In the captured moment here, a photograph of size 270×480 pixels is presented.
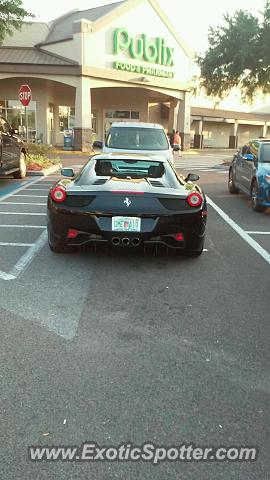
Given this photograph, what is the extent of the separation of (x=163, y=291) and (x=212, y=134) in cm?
4512

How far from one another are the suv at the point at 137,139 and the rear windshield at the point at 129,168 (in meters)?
4.21

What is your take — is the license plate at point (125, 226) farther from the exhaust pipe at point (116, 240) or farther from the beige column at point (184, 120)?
the beige column at point (184, 120)

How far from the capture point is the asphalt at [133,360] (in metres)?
2.54

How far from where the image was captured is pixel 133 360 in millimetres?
3381

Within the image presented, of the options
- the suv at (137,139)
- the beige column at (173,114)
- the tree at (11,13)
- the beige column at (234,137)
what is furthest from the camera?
the beige column at (234,137)

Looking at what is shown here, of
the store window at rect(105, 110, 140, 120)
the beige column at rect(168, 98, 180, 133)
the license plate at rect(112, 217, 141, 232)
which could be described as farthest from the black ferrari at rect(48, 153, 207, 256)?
the store window at rect(105, 110, 140, 120)

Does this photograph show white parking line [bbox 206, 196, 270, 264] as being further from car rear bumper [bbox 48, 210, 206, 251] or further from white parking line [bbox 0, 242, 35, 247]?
white parking line [bbox 0, 242, 35, 247]

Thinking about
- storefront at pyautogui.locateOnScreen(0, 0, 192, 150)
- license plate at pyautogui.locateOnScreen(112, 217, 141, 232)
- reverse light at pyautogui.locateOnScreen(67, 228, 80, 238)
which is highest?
storefront at pyautogui.locateOnScreen(0, 0, 192, 150)

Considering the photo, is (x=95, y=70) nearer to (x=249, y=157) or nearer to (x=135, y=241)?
(x=249, y=157)

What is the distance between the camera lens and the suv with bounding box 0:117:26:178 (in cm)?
1188

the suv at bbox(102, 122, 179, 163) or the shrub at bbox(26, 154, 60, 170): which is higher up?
the suv at bbox(102, 122, 179, 163)

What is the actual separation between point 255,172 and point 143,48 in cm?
2408

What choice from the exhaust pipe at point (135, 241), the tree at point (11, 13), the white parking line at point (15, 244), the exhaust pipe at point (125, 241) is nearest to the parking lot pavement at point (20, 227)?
the white parking line at point (15, 244)

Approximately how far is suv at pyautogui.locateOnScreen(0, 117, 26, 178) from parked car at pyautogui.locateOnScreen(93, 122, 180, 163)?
268cm
